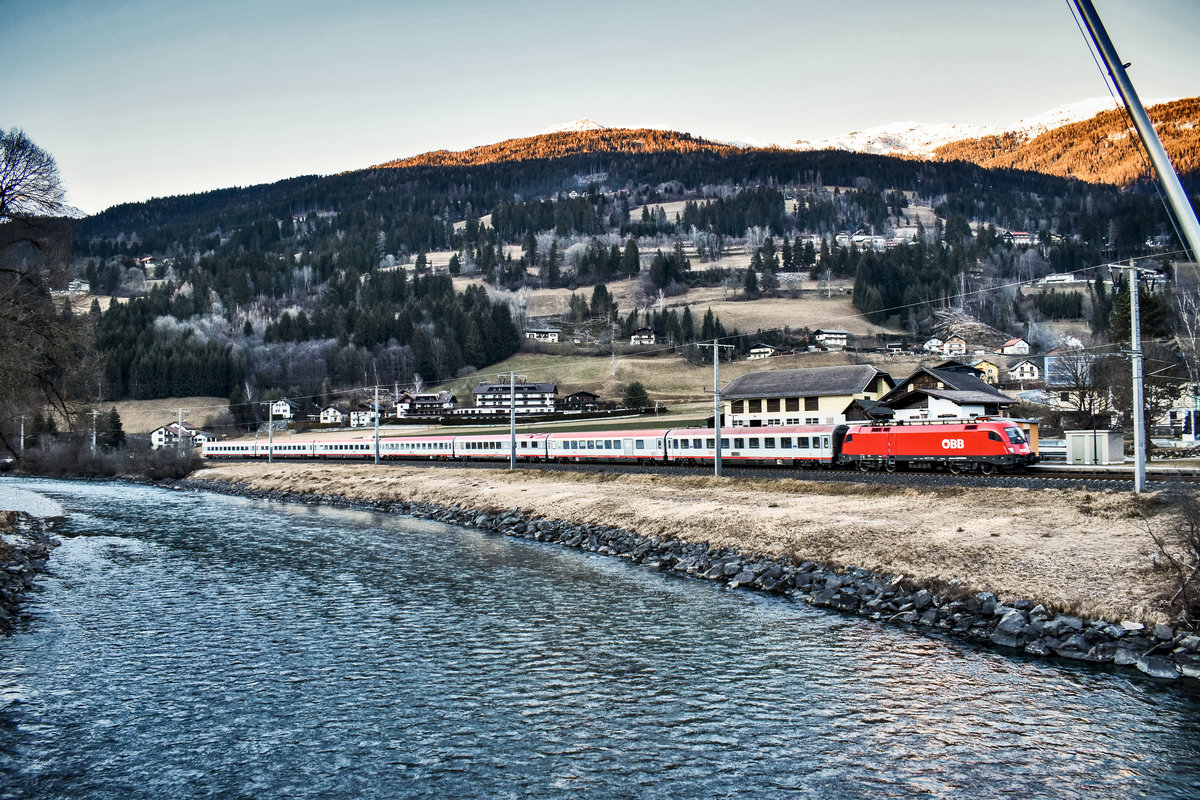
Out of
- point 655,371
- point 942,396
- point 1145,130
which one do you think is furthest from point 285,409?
point 1145,130

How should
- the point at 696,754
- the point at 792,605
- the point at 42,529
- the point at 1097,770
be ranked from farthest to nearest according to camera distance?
the point at 42,529 < the point at 792,605 < the point at 696,754 < the point at 1097,770

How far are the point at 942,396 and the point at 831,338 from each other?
317ft

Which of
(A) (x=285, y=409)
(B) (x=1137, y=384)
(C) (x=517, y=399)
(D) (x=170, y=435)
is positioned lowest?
(D) (x=170, y=435)

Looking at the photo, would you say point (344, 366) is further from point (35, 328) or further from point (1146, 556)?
point (1146, 556)

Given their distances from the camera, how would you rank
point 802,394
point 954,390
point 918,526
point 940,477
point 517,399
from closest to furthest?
point 918,526 → point 940,477 → point 954,390 → point 802,394 → point 517,399

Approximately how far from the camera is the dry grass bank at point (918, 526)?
18.0 metres

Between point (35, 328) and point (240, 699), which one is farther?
point (35, 328)

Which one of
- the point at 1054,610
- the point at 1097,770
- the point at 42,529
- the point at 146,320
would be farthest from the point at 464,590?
the point at 146,320

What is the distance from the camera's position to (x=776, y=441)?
4534cm

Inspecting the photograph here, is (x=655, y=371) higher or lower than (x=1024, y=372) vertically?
higher

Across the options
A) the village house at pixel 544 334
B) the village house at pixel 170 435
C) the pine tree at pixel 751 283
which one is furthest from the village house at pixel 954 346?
the village house at pixel 170 435

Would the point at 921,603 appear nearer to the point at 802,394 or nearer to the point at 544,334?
the point at 802,394

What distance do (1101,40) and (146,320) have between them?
581 ft

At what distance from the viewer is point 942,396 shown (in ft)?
174
